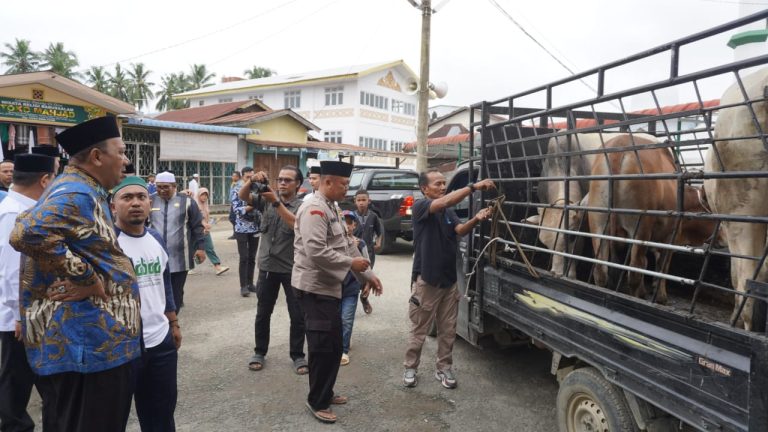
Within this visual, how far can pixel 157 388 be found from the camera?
2.48 m

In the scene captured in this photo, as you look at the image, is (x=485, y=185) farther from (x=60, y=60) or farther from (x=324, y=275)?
Answer: (x=60, y=60)

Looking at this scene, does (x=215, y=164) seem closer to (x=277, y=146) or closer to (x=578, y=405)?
(x=277, y=146)

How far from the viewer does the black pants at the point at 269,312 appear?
4250 mm

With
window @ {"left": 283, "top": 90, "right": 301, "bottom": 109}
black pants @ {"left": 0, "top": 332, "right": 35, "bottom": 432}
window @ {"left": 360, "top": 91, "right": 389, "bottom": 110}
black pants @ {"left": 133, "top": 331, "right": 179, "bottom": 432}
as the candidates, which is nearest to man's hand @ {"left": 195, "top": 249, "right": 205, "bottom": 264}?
black pants @ {"left": 0, "top": 332, "right": 35, "bottom": 432}

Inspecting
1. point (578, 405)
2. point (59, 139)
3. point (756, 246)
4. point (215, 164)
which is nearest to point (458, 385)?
point (578, 405)

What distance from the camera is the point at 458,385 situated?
13.0 ft

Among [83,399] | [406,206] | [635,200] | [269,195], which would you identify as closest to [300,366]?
[269,195]

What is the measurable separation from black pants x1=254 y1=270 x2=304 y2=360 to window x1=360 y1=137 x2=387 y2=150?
25.3m

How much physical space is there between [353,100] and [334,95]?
1544mm

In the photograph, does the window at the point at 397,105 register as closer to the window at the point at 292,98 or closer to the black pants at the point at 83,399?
the window at the point at 292,98

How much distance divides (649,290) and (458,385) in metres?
1.80

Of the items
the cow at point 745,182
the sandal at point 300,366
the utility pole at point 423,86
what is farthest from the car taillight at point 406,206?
the cow at point 745,182

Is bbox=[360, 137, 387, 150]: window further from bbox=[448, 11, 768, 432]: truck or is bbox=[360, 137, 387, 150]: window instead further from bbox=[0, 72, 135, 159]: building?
bbox=[448, 11, 768, 432]: truck

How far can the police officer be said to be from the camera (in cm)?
319
